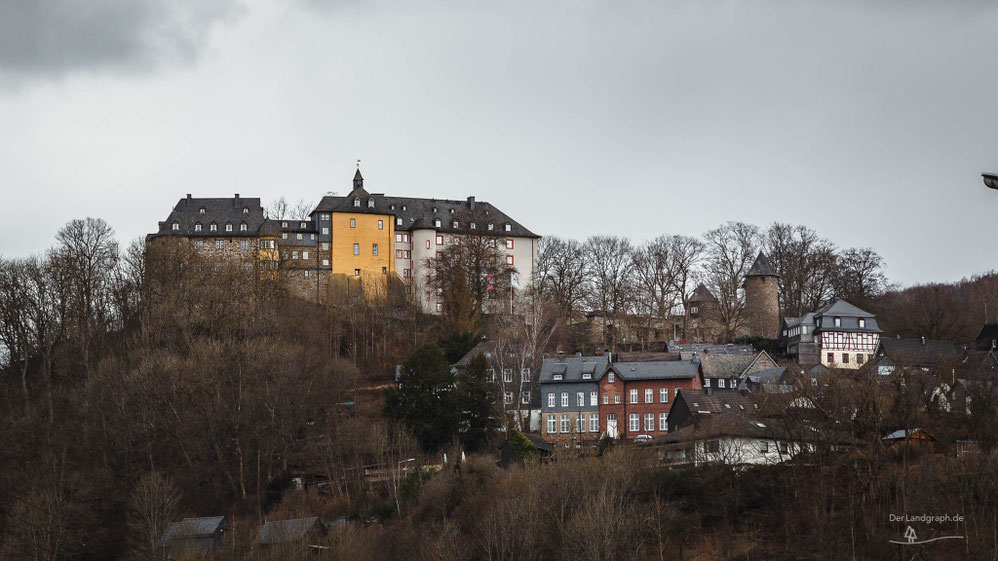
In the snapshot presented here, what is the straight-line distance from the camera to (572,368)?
61.9 metres

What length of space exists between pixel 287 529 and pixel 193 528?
4.95 m

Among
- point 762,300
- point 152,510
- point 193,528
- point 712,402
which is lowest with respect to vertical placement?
point 193,528

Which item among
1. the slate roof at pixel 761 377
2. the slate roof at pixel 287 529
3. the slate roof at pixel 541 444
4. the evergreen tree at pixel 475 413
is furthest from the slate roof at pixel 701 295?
the slate roof at pixel 287 529

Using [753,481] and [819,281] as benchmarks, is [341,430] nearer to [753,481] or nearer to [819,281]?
[753,481]

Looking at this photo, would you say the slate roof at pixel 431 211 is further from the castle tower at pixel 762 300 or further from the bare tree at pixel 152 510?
the bare tree at pixel 152 510

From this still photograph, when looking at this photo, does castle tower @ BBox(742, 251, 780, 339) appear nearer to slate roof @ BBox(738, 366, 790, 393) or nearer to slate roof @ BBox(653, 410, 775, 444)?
slate roof @ BBox(738, 366, 790, 393)

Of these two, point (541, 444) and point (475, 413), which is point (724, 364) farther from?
point (475, 413)

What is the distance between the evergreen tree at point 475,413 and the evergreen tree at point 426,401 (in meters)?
0.48

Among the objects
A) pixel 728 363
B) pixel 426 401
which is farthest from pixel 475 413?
pixel 728 363

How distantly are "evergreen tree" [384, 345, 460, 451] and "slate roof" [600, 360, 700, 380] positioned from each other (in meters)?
11.5

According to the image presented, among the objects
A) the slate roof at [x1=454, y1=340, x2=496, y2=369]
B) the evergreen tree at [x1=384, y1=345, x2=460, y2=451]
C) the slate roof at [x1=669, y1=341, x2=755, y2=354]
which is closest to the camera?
the evergreen tree at [x1=384, y1=345, x2=460, y2=451]

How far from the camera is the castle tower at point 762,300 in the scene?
277 ft

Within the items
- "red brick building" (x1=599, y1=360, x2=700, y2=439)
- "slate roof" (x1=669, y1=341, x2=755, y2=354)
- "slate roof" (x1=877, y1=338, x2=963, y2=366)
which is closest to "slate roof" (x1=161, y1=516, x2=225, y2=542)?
"red brick building" (x1=599, y1=360, x2=700, y2=439)

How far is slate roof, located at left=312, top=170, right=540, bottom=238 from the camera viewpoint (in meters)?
85.1
